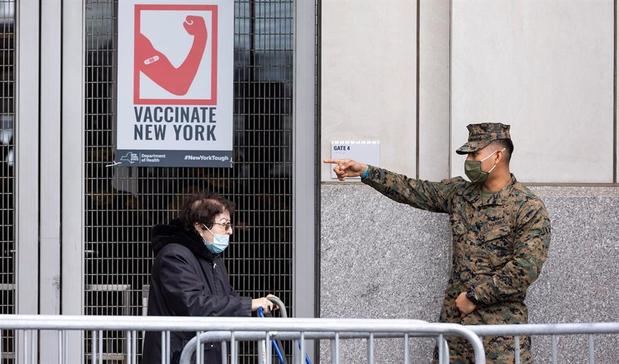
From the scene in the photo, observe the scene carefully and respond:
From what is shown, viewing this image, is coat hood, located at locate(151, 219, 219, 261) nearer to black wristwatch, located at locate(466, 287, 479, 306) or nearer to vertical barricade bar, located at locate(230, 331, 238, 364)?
vertical barricade bar, located at locate(230, 331, 238, 364)

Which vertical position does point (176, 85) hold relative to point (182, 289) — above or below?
above

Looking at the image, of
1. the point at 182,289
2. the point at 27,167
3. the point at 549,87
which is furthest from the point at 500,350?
the point at 27,167

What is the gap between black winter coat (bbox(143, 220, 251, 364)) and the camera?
18.1 feet

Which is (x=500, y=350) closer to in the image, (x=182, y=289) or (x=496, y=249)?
(x=496, y=249)

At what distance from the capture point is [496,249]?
20.0ft

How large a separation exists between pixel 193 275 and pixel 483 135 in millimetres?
1840

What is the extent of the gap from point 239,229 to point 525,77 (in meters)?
2.24

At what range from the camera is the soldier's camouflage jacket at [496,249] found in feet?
19.4

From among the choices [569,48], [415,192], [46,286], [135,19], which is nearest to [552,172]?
[569,48]

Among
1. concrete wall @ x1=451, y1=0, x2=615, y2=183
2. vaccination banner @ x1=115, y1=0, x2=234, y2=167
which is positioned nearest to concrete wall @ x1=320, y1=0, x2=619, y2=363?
concrete wall @ x1=451, y1=0, x2=615, y2=183

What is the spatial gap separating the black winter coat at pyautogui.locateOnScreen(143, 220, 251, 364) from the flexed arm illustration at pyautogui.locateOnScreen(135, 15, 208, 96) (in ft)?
7.09

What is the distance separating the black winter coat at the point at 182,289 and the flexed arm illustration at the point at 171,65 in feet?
7.09

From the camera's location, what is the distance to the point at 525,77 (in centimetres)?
727

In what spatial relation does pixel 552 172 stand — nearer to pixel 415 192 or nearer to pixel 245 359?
pixel 415 192
